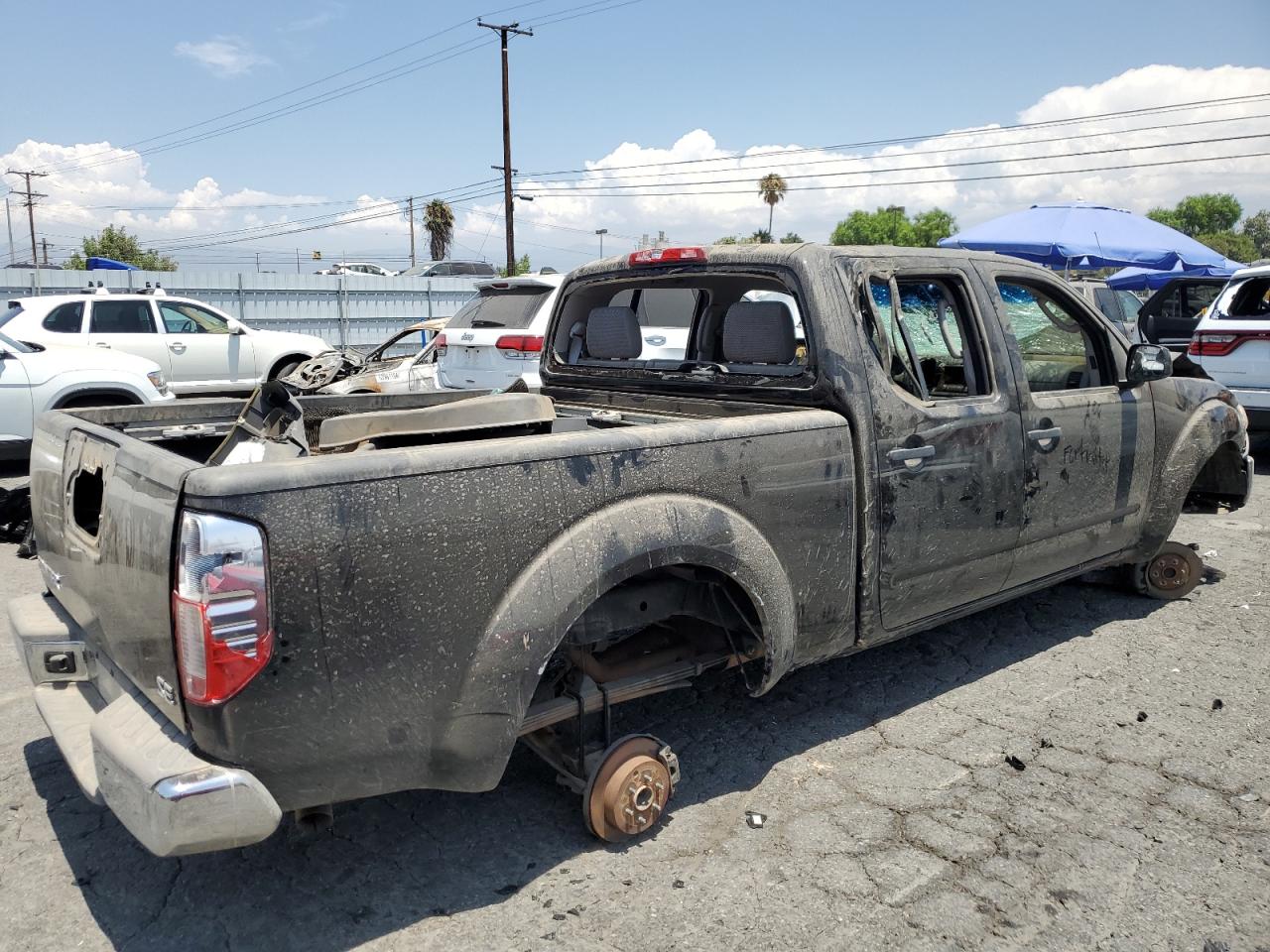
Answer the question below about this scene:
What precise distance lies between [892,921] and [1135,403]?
9.70 feet

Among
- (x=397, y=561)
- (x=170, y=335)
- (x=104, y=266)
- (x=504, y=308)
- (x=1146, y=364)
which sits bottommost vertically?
(x=397, y=561)

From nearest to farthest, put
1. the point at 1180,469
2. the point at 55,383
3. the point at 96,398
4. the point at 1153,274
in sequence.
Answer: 1. the point at 1180,469
2. the point at 55,383
3. the point at 96,398
4. the point at 1153,274

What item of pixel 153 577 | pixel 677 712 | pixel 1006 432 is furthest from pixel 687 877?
pixel 1006 432

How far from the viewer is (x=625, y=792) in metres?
2.90

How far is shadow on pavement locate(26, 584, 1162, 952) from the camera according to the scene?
2.59 meters

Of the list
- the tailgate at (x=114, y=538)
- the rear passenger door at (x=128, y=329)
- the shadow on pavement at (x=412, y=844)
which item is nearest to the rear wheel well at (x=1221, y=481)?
the shadow on pavement at (x=412, y=844)

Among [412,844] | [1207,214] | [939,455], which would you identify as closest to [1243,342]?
[939,455]

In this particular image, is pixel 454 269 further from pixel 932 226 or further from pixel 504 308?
pixel 932 226

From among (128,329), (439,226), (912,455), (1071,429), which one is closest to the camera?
(912,455)

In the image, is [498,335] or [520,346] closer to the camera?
[520,346]

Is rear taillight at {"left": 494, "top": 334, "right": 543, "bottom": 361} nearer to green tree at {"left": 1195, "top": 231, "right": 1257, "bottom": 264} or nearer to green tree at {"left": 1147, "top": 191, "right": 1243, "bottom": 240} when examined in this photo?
green tree at {"left": 1195, "top": 231, "right": 1257, "bottom": 264}

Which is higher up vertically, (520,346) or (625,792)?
(520,346)

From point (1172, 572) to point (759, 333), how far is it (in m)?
3.19

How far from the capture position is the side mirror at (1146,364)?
4301mm
